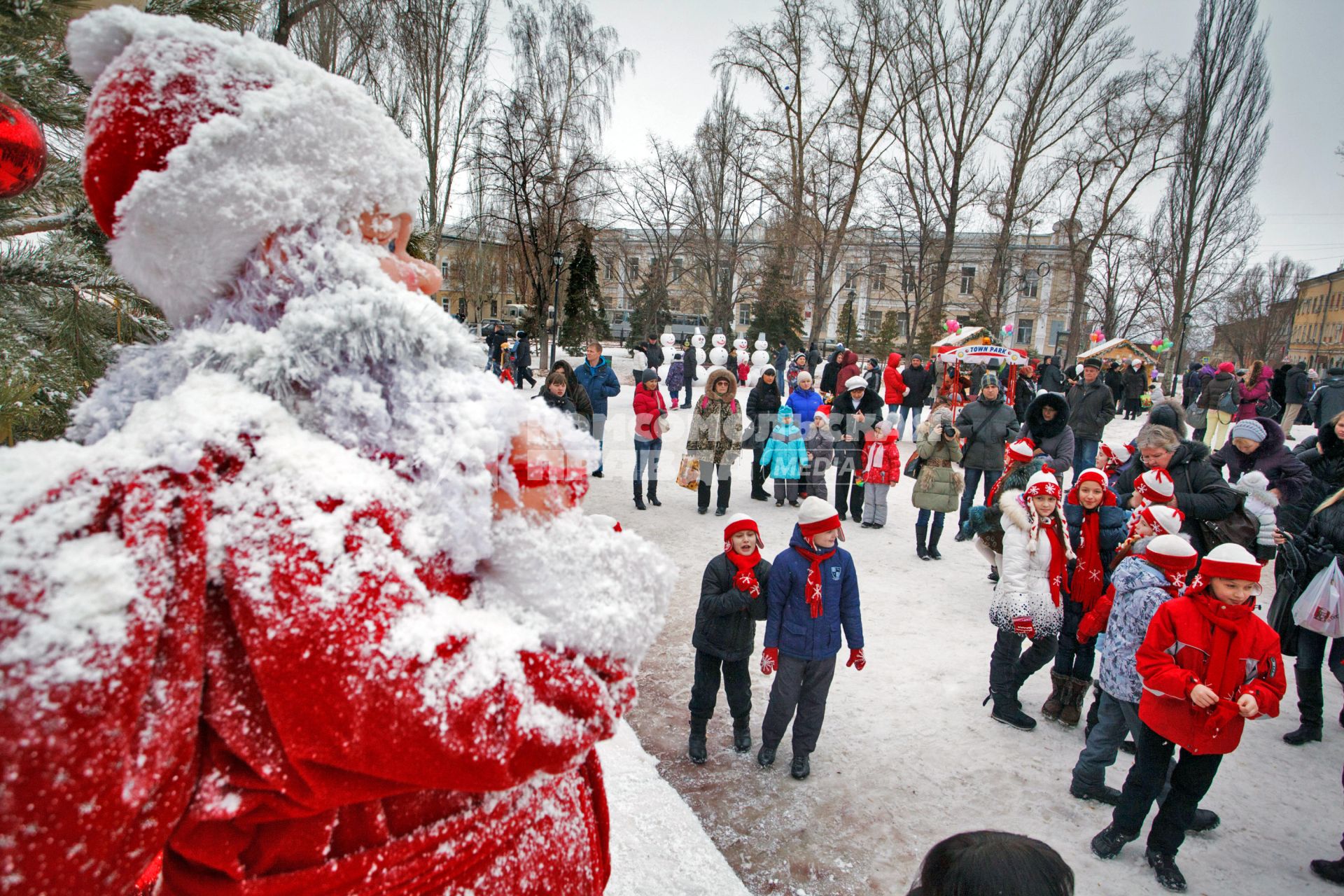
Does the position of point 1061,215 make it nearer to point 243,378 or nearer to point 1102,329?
point 1102,329

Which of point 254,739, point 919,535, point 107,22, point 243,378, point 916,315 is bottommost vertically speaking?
point 919,535

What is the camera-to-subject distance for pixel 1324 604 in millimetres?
4012

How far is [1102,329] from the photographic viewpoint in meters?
38.8

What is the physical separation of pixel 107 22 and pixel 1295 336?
271 ft

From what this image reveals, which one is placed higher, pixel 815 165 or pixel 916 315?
pixel 815 165

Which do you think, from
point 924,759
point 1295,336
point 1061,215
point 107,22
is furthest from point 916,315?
point 1295,336

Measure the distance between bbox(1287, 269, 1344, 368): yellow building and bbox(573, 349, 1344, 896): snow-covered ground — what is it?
60478 millimetres

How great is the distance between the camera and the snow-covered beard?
32.9 inches

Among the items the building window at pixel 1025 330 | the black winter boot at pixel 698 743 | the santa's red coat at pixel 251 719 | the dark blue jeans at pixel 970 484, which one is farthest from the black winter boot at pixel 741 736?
the building window at pixel 1025 330

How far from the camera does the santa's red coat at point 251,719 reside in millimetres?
606

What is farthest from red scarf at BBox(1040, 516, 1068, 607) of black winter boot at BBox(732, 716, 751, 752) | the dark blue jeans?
the dark blue jeans

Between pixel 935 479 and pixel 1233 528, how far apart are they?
263 centimetres

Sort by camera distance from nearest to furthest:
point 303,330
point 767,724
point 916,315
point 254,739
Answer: point 254,739, point 303,330, point 767,724, point 916,315

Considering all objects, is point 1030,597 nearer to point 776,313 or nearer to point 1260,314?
point 776,313
